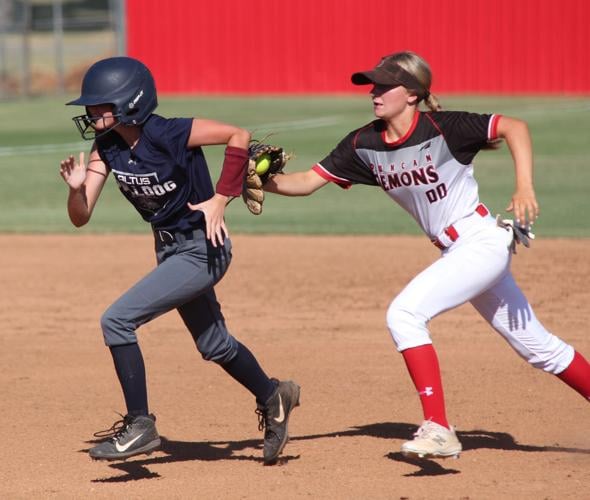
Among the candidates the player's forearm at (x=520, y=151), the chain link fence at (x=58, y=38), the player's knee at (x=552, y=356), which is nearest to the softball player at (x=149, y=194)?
the player's forearm at (x=520, y=151)

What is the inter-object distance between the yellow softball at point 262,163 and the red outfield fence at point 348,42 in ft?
92.6

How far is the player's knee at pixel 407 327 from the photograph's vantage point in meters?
5.34

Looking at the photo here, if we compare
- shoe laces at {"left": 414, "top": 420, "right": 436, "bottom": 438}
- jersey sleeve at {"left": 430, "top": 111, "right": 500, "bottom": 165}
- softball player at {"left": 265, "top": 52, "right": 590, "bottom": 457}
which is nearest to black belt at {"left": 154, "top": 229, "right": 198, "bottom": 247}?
softball player at {"left": 265, "top": 52, "right": 590, "bottom": 457}

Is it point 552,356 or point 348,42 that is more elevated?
point 552,356

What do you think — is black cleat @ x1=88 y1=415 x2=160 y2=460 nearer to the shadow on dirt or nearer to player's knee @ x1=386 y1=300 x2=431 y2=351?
the shadow on dirt

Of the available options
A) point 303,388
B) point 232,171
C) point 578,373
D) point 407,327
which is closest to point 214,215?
point 232,171

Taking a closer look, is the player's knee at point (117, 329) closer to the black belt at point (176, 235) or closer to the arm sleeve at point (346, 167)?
the black belt at point (176, 235)

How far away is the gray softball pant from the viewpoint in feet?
18.0

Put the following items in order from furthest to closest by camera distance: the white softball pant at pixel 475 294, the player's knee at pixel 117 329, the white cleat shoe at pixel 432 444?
the player's knee at pixel 117 329, the white softball pant at pixel 475 294, the white cleat shoe at pixel 432 444

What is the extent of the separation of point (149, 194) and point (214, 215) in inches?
13.1

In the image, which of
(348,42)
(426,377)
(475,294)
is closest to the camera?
(426,377)

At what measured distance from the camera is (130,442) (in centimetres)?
539

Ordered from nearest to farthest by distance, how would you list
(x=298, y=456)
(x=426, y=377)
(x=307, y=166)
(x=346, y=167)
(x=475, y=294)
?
1. (x=426, y=377)
2. (x=475, y=294)
3. (x=346, y=167)
4. (x=298, y=456)
5. (x=307, y=166)

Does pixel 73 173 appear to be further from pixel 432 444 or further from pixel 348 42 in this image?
pixel 348 42
